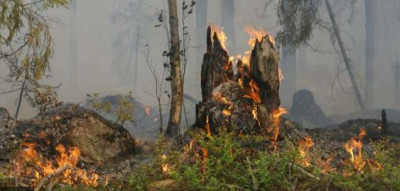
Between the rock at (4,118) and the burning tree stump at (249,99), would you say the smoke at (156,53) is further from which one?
the burning tree stump at (249,99)

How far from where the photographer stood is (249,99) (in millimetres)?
9250

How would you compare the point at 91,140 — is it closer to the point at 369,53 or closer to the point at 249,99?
the point at 249,99

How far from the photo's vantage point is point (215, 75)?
32.2 ft

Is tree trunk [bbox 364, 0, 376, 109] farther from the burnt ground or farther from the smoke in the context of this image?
the burnt ground

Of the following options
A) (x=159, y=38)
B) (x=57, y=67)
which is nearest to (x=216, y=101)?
(x=159, y=38)

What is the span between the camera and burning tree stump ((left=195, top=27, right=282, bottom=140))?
8.95m

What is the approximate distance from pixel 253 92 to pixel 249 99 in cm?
26

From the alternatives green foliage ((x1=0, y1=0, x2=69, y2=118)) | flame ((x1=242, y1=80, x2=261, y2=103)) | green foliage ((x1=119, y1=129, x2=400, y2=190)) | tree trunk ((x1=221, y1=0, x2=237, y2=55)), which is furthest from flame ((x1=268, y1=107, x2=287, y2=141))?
tree trunk ((x1=221, y1=0, x2=237, y2=55))

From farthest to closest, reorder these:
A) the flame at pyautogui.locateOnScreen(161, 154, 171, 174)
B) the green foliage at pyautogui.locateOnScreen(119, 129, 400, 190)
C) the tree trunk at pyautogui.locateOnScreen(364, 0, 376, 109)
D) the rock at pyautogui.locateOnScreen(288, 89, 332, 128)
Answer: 1. the tree trunk at pyautogui.locateOnScreen(364, 0, 376, 109)
2. the rock at pyautogui.locateOnScreen(288, 89, 332, 128)
3. the flame at pyautogui.locateOnScreen(161, 154, 171, 174)
4. the green foliage at pyautogui.locateOnScreen(119, 129, 400, 190)

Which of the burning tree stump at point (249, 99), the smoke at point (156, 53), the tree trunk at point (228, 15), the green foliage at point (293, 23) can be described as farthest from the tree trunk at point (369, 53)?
the burning tree stump at point (249, 99)

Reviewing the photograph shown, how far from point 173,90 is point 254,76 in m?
3.55

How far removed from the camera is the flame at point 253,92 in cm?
902

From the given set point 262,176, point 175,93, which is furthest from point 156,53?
point 262,176

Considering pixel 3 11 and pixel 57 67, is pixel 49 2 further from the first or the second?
pixel 57 67
